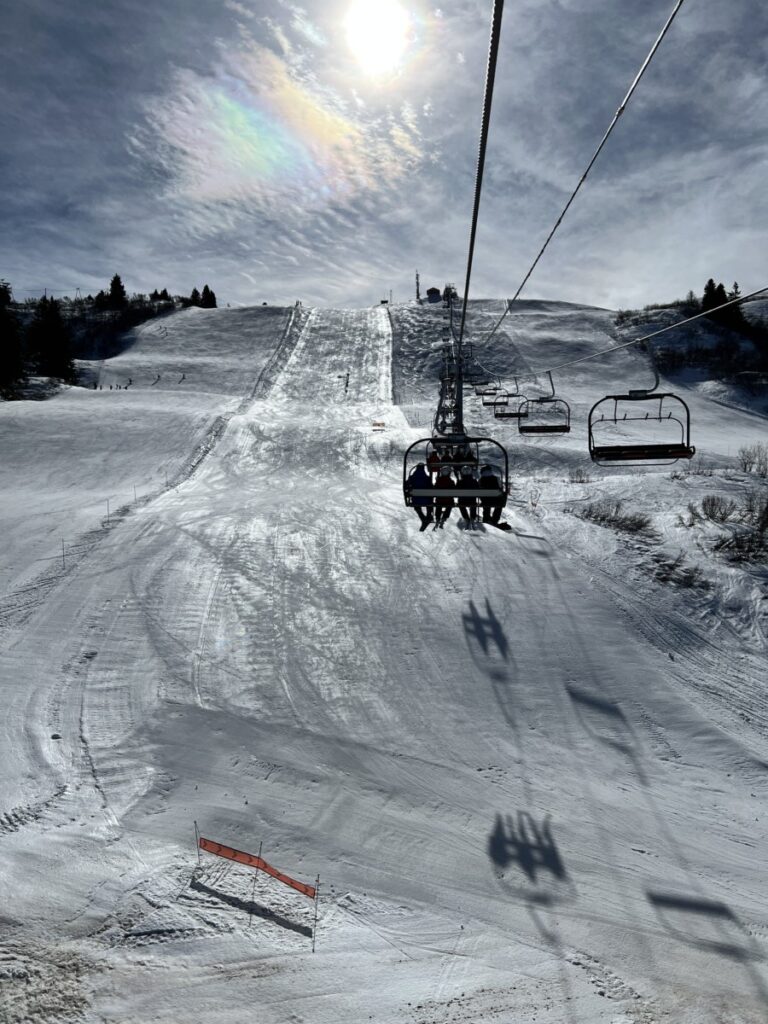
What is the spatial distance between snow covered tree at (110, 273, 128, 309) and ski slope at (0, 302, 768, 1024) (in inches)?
1923

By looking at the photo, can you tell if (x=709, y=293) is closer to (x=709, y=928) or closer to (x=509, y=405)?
(x=509, y=405)

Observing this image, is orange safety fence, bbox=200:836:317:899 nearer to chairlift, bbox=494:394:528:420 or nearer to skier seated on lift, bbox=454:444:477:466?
skier seated on lift, bbox=454:444:477:466

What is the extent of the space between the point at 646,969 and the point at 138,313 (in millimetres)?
67764

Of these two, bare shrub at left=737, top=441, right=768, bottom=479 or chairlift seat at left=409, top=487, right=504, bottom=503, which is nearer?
chairlift seat at left=409, top=487, right=504, bottom=503

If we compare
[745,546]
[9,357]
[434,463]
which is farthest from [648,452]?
[9,357]

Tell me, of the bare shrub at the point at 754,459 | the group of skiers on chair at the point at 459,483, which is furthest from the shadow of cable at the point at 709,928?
the bare shrub at the point at 754,459

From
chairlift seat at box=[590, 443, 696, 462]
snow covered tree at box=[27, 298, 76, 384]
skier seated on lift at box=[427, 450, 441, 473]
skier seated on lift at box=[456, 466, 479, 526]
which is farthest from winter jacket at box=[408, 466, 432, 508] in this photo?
snow covered tree at box=[27, 298, 76, 384]

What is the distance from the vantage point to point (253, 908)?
25.7 feet

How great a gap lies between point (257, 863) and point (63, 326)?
5165 cm

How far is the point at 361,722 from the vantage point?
38.8ft

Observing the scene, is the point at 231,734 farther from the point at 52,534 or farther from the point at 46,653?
the point at 52,534

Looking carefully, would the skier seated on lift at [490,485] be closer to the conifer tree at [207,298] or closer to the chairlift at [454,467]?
the chairlift at [454,467]

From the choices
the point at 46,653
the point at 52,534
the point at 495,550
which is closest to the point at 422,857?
the point at 46,653

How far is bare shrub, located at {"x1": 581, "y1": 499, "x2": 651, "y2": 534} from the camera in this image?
19.9 m
